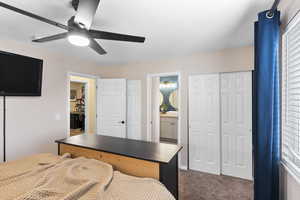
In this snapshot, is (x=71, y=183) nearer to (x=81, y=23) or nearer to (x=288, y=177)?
(x=81, y=23)

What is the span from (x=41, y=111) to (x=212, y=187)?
3.11 meters

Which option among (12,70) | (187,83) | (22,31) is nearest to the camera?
(22,31)

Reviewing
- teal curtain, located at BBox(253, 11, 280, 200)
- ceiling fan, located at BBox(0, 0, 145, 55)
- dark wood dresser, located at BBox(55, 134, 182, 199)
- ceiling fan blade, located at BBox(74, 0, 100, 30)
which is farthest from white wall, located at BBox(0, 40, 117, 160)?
teal curtain, located at BBox(253, 11, 280, 200)

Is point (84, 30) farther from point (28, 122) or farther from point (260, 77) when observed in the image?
point (28, 122)

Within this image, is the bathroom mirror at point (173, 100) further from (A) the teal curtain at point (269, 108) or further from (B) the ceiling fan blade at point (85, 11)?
(B) the ceiling fan blade at point (85, 11)

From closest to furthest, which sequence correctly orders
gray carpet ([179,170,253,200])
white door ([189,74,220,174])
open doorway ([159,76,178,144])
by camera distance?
1. gray carpet ([179,170,253,200])
2. white door ([189,74,220,174])
3. open doorway ([159,76,178,144])

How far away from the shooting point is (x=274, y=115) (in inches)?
51.9

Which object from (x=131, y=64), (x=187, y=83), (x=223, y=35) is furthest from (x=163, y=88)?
(x=223, y=35)

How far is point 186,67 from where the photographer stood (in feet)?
9.80

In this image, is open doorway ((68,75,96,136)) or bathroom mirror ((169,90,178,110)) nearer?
open doorway ((68,75,96,136))

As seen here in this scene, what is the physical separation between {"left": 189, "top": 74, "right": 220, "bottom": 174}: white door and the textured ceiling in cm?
67

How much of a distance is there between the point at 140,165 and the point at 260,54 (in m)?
1.56

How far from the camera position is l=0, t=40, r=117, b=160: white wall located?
227cm

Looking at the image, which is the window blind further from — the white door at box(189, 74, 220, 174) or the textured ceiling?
the white door at box(189, 74, 220, 174)
